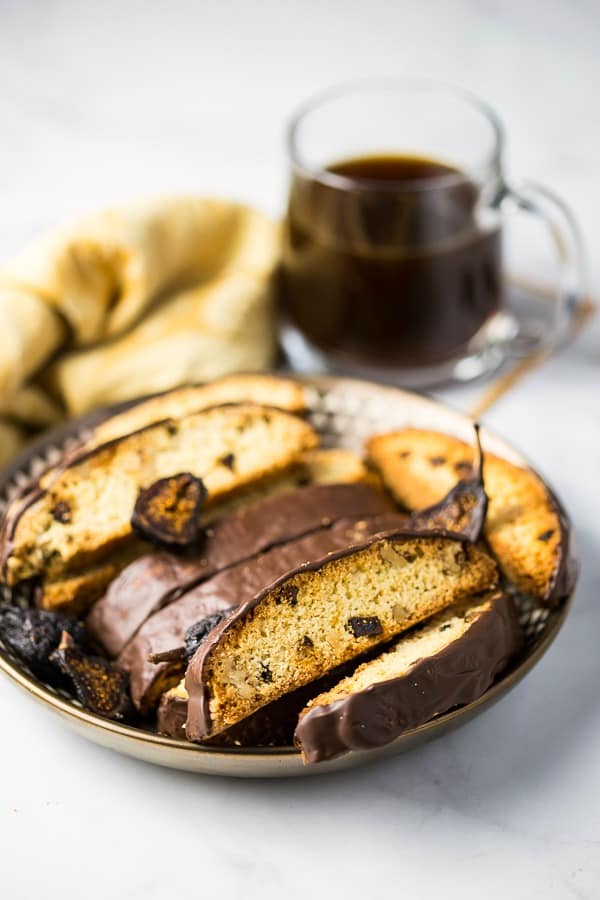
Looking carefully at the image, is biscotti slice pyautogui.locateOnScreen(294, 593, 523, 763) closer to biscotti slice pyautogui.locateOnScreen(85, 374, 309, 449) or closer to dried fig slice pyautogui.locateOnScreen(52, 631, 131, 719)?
dried fig slice pyautogui.locateOnScreen(52, 631, 131, 719)

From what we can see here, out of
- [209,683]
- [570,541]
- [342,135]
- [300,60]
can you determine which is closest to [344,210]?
[342,135]

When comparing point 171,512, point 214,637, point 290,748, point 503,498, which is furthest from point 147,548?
point 503,498

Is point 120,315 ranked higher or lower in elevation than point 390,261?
lower

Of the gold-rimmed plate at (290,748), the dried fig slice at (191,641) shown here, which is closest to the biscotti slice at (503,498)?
the gold-rimmed plate at (290,748)

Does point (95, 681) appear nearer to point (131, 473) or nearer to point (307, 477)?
point (131, 473)

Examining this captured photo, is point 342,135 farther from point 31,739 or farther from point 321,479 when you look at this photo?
point 31,739
